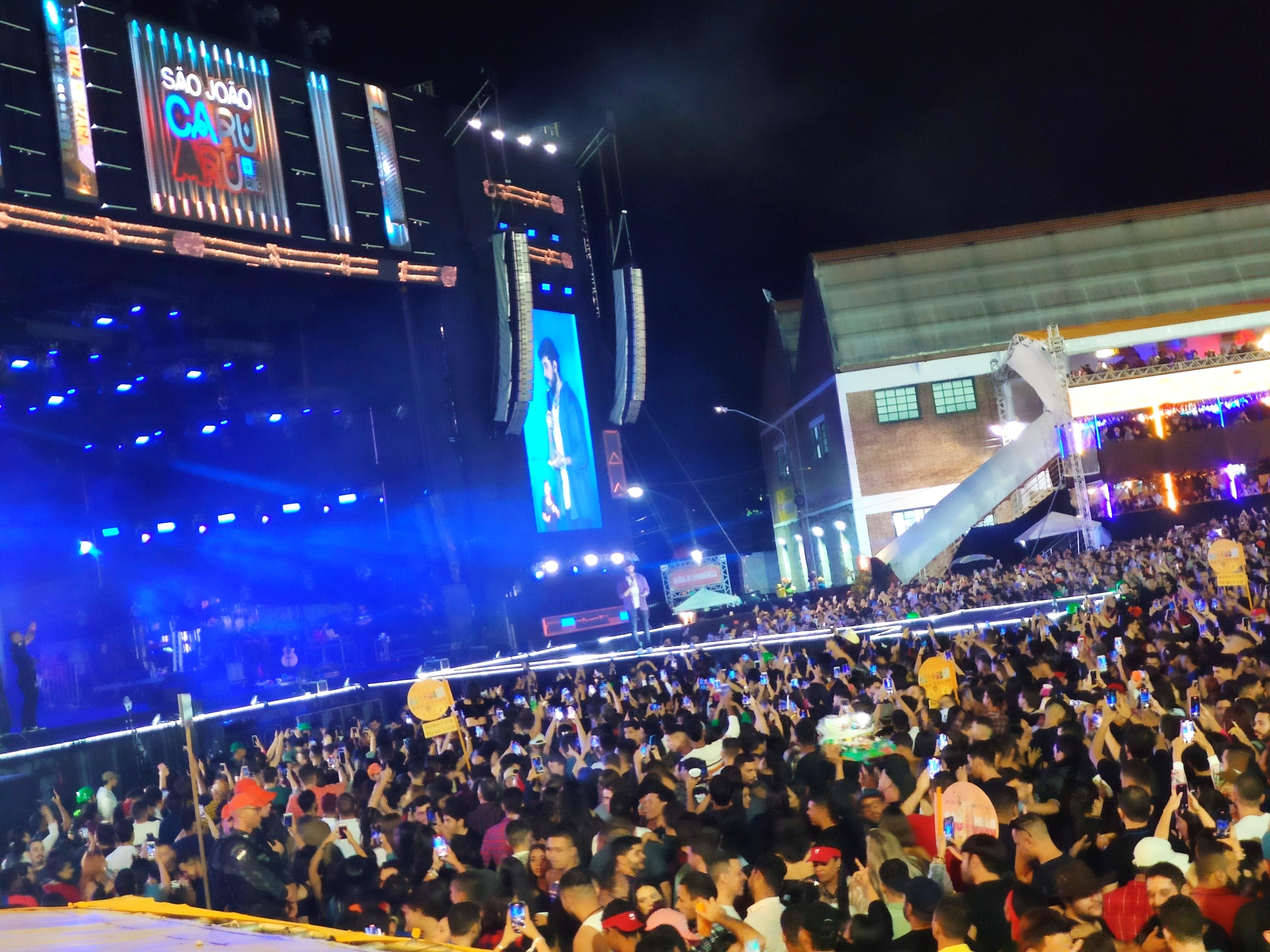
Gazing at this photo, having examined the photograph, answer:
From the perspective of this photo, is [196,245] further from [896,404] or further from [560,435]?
[896,404]

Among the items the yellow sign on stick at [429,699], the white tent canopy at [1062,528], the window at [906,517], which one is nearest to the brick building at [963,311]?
the window at [906,517]

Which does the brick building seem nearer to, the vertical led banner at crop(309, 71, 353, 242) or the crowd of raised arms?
the vertical led banner at crop(309, 71, 353, 242)

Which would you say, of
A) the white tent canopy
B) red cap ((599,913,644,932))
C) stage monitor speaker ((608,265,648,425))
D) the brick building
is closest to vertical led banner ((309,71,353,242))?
stage monitor speaker ((608,265,648,425))

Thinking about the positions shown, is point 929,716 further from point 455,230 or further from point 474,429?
point 455,230

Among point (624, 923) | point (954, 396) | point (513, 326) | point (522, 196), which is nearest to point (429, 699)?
point (624, 923)

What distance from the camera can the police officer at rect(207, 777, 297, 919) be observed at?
6879 mm

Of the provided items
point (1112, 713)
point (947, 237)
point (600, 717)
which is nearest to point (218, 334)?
point (600, 717)

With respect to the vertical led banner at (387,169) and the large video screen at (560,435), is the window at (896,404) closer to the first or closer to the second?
the large video screen at (560,435)

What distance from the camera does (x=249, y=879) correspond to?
23.0ft

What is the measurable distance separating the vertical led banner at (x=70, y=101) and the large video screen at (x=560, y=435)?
11.9 metres

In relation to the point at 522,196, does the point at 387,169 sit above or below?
below

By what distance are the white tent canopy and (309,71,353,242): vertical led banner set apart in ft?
65.0

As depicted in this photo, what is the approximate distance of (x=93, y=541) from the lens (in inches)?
1024

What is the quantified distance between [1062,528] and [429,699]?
24.6 m
